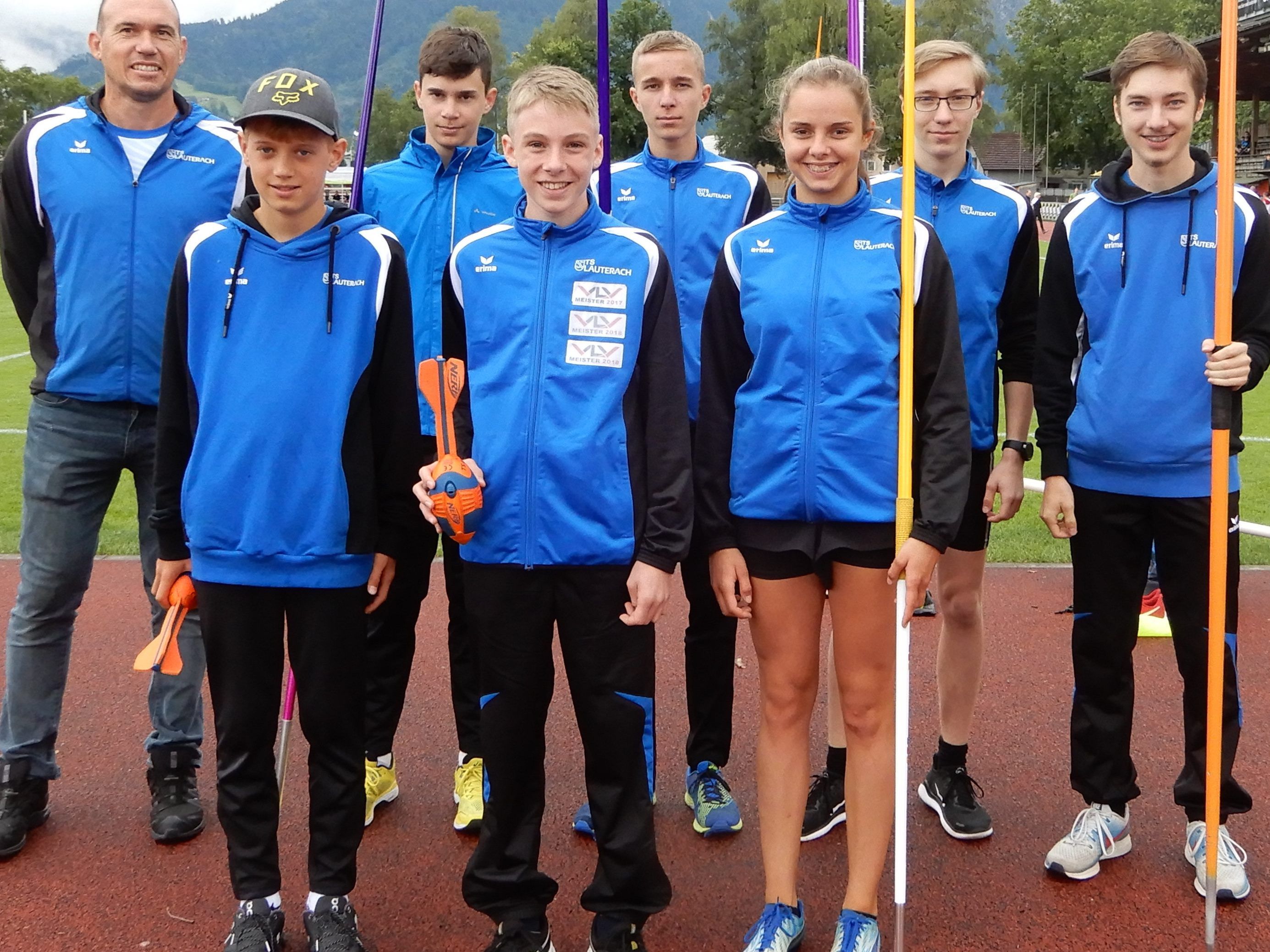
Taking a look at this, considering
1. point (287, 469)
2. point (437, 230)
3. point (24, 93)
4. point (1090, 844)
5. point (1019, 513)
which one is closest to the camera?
point (287, 469)

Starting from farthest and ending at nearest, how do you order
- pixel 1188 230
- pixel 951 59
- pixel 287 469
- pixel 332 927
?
pixel 951 59 → pixel 1188 230 → pixel 332 927 → pixel 287 469

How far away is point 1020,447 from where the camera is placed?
3453 mm

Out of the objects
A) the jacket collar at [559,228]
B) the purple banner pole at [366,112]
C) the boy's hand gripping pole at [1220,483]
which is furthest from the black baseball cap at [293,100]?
the boy's hand gripping pole at [1220,483]

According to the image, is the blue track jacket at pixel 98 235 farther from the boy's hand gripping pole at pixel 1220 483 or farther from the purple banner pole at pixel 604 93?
the boy's hand gripping pole at pixel 1220 483

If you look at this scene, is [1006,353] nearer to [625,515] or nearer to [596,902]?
[625,515]

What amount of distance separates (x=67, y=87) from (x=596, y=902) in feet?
338

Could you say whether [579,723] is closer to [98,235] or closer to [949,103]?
[98,235]

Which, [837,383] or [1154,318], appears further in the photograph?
[1154,318]

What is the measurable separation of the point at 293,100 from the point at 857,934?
2415 mm

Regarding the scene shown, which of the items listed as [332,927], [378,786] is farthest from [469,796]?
[332,927]

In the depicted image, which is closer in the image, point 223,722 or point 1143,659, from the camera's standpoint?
point 223,722

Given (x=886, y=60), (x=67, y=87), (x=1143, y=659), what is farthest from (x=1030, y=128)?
(x=1143, y=659)

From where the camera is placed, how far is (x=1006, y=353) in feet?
11.8

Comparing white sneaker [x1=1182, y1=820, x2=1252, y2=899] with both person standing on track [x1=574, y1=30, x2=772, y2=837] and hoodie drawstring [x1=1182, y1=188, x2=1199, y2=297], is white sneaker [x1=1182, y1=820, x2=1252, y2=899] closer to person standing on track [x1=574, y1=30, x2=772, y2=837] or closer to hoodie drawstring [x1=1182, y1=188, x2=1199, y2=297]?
person standing on track [x1=574, y1=30, x2=772, y2=837]
